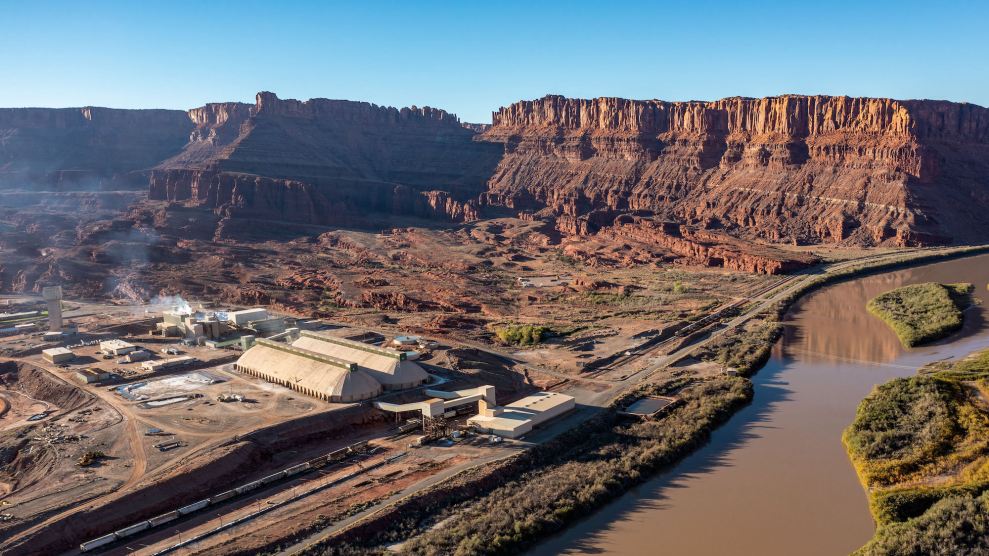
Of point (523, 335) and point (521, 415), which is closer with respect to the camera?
point (521, 415)

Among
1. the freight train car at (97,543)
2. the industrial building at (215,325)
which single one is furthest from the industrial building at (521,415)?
the industrial building at (215,325)

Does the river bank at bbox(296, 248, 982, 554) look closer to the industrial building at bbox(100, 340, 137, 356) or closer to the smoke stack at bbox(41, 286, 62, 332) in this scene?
the industrial building at bbox(100, 340, 137, 356)

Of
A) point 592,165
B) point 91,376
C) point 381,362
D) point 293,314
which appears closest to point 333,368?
point 381,362

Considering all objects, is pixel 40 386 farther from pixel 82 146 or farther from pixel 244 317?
pixel 82 146

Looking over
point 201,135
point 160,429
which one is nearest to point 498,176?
point 201,135

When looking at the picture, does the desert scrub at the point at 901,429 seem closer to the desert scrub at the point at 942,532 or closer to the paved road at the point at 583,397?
the desert scrub at the point at 942,532

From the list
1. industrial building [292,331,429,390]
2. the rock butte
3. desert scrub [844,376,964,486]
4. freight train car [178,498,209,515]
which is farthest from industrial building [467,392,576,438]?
the rock butte

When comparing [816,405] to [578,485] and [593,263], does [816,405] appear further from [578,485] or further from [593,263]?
[593,263]
